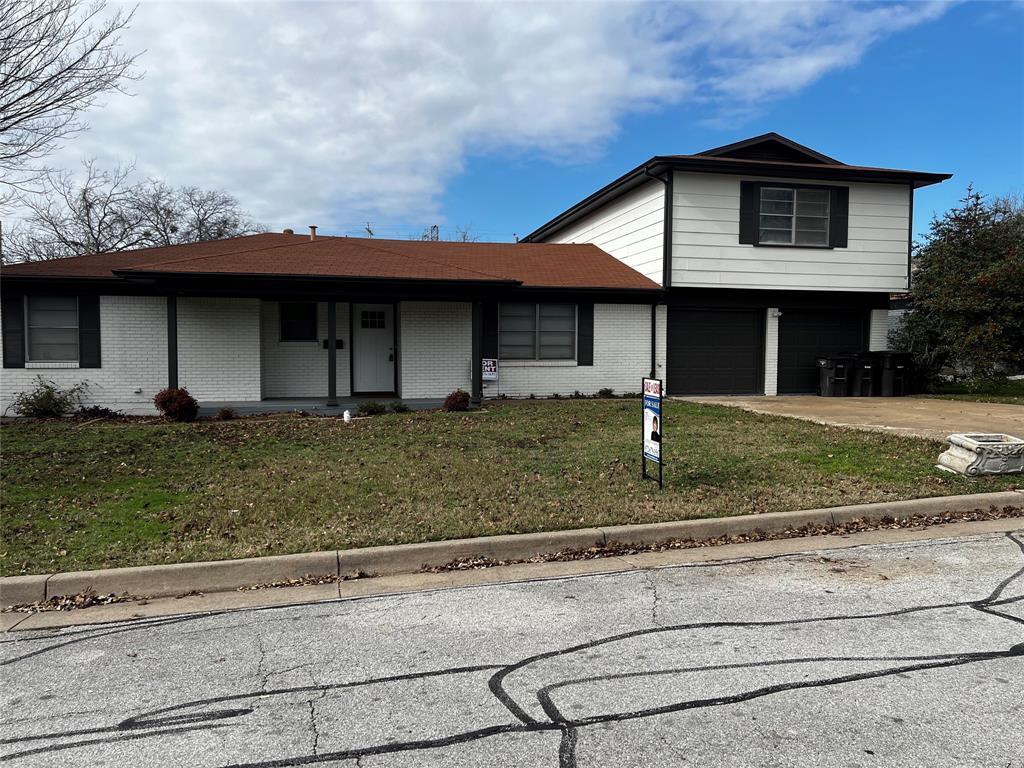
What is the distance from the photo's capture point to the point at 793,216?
56.5 feet

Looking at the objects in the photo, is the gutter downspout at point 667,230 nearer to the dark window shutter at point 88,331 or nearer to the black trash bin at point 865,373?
the black trash bin at point 865,373

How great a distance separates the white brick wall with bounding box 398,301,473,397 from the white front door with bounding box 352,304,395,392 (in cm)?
75

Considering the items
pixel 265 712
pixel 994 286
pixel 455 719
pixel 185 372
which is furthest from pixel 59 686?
pixel 994 286

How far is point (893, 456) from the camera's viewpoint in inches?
359

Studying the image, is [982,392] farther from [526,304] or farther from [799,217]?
[526,304]

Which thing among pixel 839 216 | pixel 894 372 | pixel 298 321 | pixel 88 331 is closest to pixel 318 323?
pixel 298 321

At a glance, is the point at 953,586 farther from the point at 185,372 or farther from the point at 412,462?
the point at 185,372

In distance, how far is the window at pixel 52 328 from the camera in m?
14.4

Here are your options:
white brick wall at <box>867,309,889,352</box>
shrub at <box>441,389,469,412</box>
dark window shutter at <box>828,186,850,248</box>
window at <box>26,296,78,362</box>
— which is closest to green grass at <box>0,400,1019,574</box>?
shrub at <box>441,389,469,412</box>

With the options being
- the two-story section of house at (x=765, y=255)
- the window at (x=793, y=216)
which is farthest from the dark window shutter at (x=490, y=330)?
the window at (x=793, y=216)

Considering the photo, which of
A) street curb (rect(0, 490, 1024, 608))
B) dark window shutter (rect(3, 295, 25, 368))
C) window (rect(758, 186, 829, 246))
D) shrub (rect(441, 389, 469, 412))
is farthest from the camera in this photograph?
window (rect(758, 186, 829, 246))

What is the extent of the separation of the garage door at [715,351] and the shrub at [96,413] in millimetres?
12042

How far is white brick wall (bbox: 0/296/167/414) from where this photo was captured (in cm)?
1454

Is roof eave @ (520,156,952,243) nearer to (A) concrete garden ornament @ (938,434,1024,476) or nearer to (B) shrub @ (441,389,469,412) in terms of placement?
(B) shrub @ (441,389,469,412)
